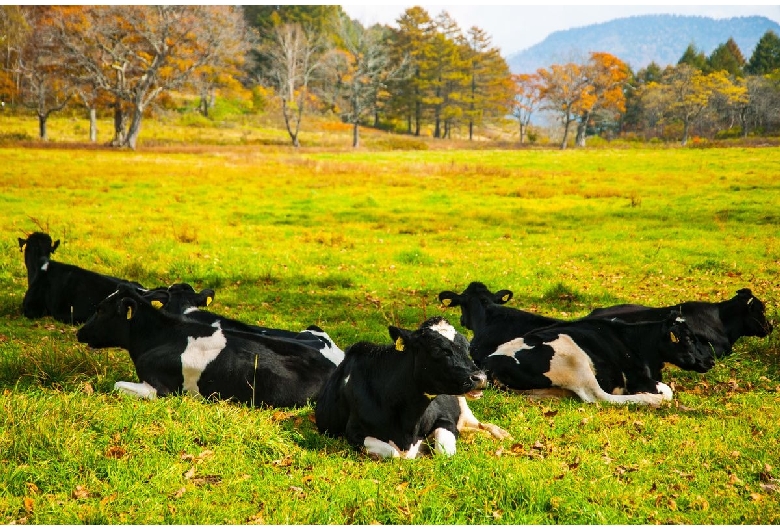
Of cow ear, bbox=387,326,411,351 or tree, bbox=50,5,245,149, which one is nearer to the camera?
cow ear, bbox=387,326,411,351

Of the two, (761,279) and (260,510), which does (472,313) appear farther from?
(761,279)

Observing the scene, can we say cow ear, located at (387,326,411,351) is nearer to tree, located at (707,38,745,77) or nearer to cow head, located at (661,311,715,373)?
cow head, located at (661,311,715,373)

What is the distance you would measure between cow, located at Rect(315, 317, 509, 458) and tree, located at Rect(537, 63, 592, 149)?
207 feet

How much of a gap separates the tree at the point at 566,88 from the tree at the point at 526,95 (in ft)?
6.84

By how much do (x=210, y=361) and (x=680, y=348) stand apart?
5.89 meters

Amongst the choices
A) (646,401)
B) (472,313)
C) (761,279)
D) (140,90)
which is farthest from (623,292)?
(140,90)

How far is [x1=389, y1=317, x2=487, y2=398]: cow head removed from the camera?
246 inches

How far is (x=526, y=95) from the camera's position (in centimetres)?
7500

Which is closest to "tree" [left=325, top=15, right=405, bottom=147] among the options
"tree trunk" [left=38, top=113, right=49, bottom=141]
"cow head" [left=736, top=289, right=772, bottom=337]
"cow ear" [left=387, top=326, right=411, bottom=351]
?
"tree trunk" [left=38, top=113, right=49, bottom=141]

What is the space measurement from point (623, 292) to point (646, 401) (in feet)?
21.2

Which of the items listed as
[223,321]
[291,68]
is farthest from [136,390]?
[291,68]

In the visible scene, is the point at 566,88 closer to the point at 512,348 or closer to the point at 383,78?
the point at 383,78

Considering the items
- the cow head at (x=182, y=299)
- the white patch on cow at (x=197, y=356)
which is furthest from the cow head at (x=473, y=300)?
the white patch on cow at (x=197, y=356)

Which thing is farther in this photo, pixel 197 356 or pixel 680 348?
pixel 680 348
